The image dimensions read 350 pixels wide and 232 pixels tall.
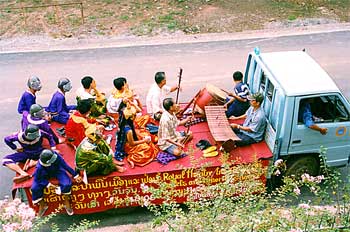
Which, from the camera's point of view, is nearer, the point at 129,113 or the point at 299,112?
the point at 299,112

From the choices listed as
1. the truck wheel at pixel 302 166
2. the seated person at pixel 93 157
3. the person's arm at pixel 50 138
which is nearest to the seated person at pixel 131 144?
the seated person at pixel 93 157

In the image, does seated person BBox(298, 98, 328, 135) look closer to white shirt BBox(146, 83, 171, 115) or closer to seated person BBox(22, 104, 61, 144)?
white shirt BBox(146, 83, 171, 115)

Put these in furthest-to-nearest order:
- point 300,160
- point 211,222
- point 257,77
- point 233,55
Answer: point 233,55, point 257,77, point 300,160, point 211,222

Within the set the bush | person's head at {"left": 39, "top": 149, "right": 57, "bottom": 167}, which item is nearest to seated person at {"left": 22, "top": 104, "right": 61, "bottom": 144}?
person's head at {"left": 39, "top": 149, "right": 57, "bottom": 167}

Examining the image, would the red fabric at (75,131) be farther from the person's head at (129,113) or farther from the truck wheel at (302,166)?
the truck wheel at (302,166)

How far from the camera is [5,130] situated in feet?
31.2

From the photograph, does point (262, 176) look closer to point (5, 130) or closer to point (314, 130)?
point (314, 130)

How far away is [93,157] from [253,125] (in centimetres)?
240

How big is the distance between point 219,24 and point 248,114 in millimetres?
7866

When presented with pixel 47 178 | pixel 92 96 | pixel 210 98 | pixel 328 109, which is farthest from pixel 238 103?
pixel 47 178

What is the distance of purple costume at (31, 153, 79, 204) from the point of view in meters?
6.30

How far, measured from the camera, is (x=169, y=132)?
23.1ft

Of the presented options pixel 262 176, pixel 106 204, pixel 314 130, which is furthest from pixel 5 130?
pixel 314 130

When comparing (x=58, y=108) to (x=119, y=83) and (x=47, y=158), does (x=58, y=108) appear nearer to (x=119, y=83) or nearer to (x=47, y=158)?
(x=119, y=83)
